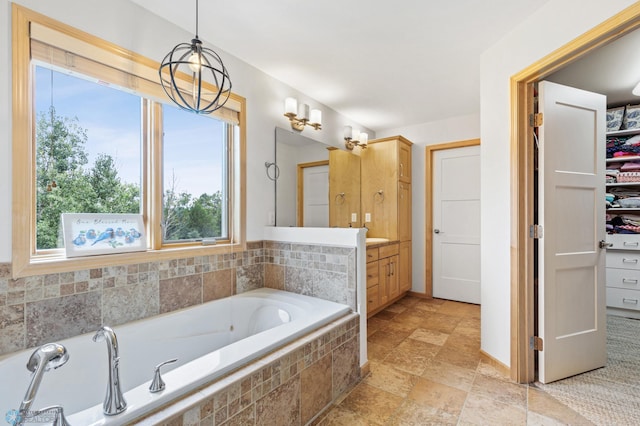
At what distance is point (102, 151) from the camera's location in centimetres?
173

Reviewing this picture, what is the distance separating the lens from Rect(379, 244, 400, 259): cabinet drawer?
3.34 m

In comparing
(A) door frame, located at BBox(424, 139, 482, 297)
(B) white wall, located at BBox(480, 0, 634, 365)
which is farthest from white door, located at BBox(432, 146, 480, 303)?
(B) white wall, located at BBox(480, 0, 634, 365)

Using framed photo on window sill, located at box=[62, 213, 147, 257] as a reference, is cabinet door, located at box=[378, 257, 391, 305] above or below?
A: below

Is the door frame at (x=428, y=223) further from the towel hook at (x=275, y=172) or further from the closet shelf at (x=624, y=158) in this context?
the towel hook at (x=275, y=172)

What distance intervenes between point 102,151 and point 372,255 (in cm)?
246

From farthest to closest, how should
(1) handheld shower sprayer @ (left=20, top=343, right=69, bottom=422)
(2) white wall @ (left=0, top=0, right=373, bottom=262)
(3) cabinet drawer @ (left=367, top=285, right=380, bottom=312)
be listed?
1. (3) cabinet drawer @ (left=367, top=285, right=380, bottom=312)
2. (2) white wall @ (left=0, top=0, right=373, bottom=262)
3. (1) handheld shower sprayer @ (left=20, top=343, right=69, bottom=422)

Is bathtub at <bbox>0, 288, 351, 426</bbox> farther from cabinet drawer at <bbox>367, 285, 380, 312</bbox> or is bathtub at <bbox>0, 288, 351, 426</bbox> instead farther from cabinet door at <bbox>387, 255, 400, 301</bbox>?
cabinet door at <bbox>387, 255, 400, 301</bbox>

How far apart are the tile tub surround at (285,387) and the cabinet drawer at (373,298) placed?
1099 mm

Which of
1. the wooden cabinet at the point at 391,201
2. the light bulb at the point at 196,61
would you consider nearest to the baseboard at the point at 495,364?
the wooden cabinet at the point at 391,201

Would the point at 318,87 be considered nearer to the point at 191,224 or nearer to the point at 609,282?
the point at 191,224

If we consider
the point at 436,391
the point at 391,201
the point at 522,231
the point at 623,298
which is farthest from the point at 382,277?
the point at 623,298

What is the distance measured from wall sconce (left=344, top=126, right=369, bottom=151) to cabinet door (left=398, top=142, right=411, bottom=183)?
0.47 m

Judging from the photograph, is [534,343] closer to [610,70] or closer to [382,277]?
[382,277]

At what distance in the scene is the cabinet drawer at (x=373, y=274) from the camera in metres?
3.09
